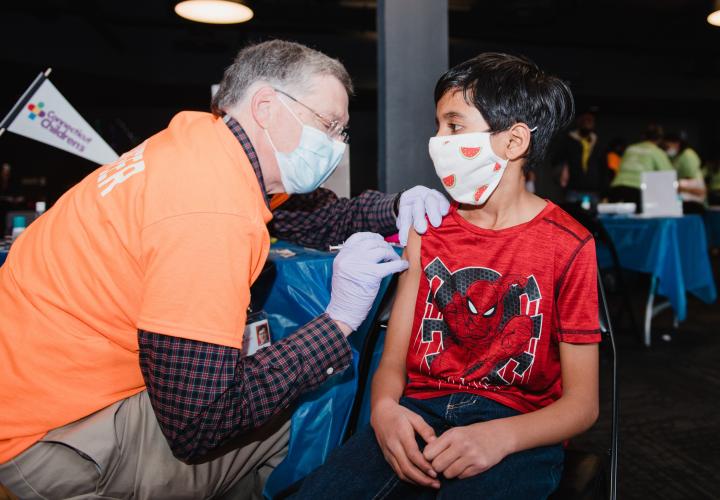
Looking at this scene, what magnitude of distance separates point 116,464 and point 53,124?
1.65 m

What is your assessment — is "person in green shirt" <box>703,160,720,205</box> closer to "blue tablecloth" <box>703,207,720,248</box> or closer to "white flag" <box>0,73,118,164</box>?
"blue tablecloth" <box>703,207,720,248</box>

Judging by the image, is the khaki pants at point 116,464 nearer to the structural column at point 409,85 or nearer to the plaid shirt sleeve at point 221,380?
the plaid shirt sleeve at point 221,380

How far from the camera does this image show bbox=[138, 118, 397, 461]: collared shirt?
0.80m

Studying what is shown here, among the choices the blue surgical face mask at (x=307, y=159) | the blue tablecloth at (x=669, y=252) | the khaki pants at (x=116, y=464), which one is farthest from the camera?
the blue tablecloth at (x=669, y=252)

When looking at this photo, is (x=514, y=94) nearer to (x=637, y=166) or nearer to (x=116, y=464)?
(x=116, y=464)

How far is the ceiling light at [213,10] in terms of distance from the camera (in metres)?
3.71

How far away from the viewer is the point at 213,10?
389 cm

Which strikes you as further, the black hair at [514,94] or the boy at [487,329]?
the black hair at [514,94]

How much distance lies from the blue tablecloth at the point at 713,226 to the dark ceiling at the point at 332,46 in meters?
3.17

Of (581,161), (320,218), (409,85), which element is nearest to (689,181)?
(581,161)

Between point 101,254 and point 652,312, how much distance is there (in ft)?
11.8

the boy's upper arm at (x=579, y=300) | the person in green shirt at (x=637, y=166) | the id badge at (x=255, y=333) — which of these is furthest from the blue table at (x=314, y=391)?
the person in green shirt at (x=637, y=166)

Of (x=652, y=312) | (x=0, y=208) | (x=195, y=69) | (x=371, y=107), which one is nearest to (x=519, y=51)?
(x=371, y=107)

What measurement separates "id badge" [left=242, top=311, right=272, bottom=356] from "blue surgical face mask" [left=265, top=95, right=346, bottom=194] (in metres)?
0.34
